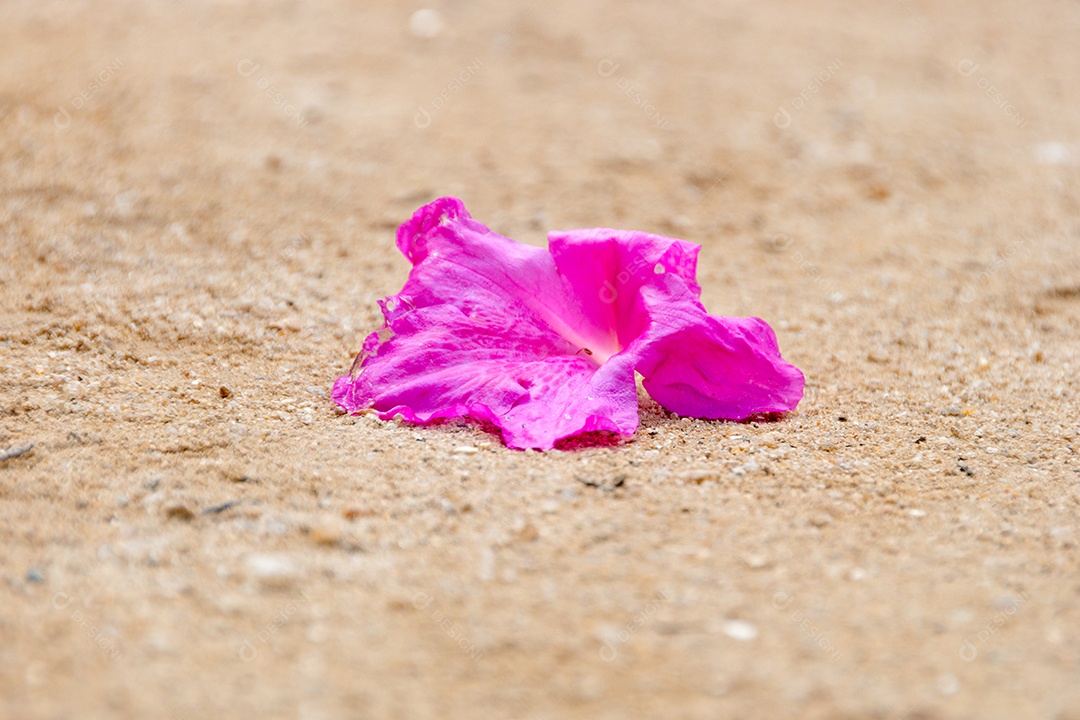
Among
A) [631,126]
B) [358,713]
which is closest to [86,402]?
[358,713]

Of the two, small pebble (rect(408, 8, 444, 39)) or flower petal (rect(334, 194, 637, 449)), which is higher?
small pebble (rect(408, 8, 444, 39))

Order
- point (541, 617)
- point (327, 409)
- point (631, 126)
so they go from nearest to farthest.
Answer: point (541, 617) < point (327, 409) < point (631, 126)

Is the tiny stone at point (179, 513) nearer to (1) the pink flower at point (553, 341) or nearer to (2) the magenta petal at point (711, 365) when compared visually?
(1) the pink flower at point (553, 341)

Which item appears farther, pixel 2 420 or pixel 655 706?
pixel 2 420

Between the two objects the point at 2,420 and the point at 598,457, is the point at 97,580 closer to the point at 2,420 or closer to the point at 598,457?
the point at 2,420

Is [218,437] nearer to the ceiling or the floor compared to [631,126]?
nearer to the floor

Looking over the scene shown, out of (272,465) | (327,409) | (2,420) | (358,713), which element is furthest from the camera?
(327,409)

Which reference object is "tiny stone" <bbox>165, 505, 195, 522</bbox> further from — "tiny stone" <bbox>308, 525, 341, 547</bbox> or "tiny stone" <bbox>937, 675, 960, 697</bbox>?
"tiny stone" <bbox>937, 675, 960, 697</bbox>

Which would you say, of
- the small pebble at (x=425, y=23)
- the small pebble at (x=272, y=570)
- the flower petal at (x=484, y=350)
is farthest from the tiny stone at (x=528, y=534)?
the small pebble at (x=425, y=23)

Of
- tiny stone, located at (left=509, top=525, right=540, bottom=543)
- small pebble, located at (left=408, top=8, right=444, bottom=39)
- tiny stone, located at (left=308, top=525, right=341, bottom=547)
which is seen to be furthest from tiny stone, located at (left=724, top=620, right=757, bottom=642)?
small pebble, located at (left=408, top=8, right=444, bottom=39)
